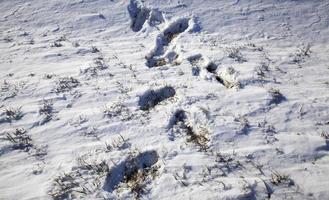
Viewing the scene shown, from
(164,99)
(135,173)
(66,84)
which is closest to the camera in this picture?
(135,173)

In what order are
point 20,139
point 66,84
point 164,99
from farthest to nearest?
point 66,84
point 164,99
point 20,139

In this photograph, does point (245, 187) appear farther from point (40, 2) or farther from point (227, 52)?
point (40, 2)

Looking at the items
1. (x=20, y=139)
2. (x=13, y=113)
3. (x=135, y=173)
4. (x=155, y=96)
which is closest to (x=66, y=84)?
(x=13, y=113)

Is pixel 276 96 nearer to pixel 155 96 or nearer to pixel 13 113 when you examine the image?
pixel 155 96

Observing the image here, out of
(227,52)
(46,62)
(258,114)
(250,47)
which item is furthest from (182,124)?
(46,62)

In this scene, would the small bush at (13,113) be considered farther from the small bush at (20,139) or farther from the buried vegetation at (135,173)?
the buried vegetation at (135,173)

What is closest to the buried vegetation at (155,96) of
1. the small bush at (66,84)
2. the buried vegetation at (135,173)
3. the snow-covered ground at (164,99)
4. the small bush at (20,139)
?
the snow-covered ground at (164,99)

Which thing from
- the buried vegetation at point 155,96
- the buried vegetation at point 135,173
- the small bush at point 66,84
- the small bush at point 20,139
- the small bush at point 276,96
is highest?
the small bush at point 66,84

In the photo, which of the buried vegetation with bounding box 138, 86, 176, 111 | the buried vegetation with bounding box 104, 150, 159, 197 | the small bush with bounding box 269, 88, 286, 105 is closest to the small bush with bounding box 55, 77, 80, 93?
the buried vegetation with bounding box 138, 86, 176, 111

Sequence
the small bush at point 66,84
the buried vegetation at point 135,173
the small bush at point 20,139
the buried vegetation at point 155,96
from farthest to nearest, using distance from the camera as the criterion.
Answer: the small bush at point 66,84
the buried vegetation at point 155,96
the small bush at point 20,139
the buried vegetation at point 135,173
